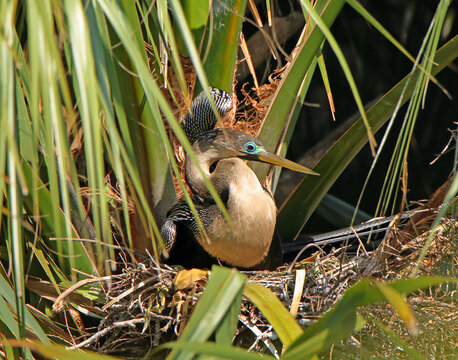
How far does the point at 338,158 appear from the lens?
1.59m

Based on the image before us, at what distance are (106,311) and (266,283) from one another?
39cm

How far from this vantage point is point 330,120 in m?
2.80

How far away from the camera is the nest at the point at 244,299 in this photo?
1.38m

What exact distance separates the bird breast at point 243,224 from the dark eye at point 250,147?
5cm

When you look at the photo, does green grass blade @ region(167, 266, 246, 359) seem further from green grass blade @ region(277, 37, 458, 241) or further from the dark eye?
the dark eye

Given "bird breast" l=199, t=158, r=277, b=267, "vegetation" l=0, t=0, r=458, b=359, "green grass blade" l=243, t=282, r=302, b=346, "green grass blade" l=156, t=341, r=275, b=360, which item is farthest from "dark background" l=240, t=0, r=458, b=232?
"green grass blade" l=156, t=341, r=275, b=360

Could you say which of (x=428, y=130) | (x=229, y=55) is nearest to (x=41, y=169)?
(x=229, y=55)

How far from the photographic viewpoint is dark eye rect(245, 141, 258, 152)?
1.75 meters

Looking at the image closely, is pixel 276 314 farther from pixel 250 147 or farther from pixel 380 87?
pixel 380 87

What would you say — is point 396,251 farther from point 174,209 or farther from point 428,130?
point 428,130

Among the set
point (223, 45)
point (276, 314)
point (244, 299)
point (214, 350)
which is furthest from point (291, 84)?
point (214, 350)

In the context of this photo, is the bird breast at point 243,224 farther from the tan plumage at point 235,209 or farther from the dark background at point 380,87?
the dark background at point 380,87

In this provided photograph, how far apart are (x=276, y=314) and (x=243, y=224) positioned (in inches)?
32.4

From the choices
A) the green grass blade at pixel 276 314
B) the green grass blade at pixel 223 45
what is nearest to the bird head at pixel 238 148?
the green grass blade at pixel 223 45
